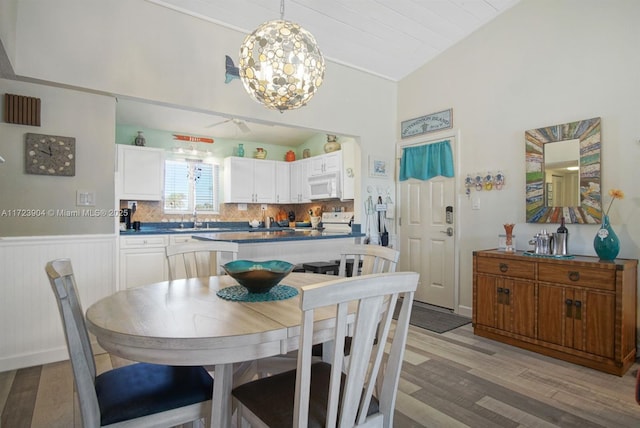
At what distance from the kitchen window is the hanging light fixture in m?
4.31

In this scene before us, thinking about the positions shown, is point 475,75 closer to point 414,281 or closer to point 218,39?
point 218,39

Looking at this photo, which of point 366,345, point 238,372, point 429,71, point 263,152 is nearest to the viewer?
point 366,345

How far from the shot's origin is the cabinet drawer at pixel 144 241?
428 centimetres

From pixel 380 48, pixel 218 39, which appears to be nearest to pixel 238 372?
pixel 218 39

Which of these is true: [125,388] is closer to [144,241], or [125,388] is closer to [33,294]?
[33,294]

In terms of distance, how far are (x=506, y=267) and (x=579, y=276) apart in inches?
21.9

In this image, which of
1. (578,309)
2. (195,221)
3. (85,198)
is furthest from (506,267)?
(195,221)

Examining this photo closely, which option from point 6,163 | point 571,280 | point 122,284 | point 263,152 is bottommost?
point 122,284

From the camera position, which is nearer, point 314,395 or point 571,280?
point 314,395

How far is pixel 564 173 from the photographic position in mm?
3201

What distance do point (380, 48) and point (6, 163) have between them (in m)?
3.73

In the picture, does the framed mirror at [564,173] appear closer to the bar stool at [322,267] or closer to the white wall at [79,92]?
the bar stool at [322,267]

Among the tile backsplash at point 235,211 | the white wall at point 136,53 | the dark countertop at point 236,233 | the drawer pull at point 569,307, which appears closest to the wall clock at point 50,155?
the white wall at point 136,53

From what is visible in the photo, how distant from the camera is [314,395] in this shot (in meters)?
1.23
